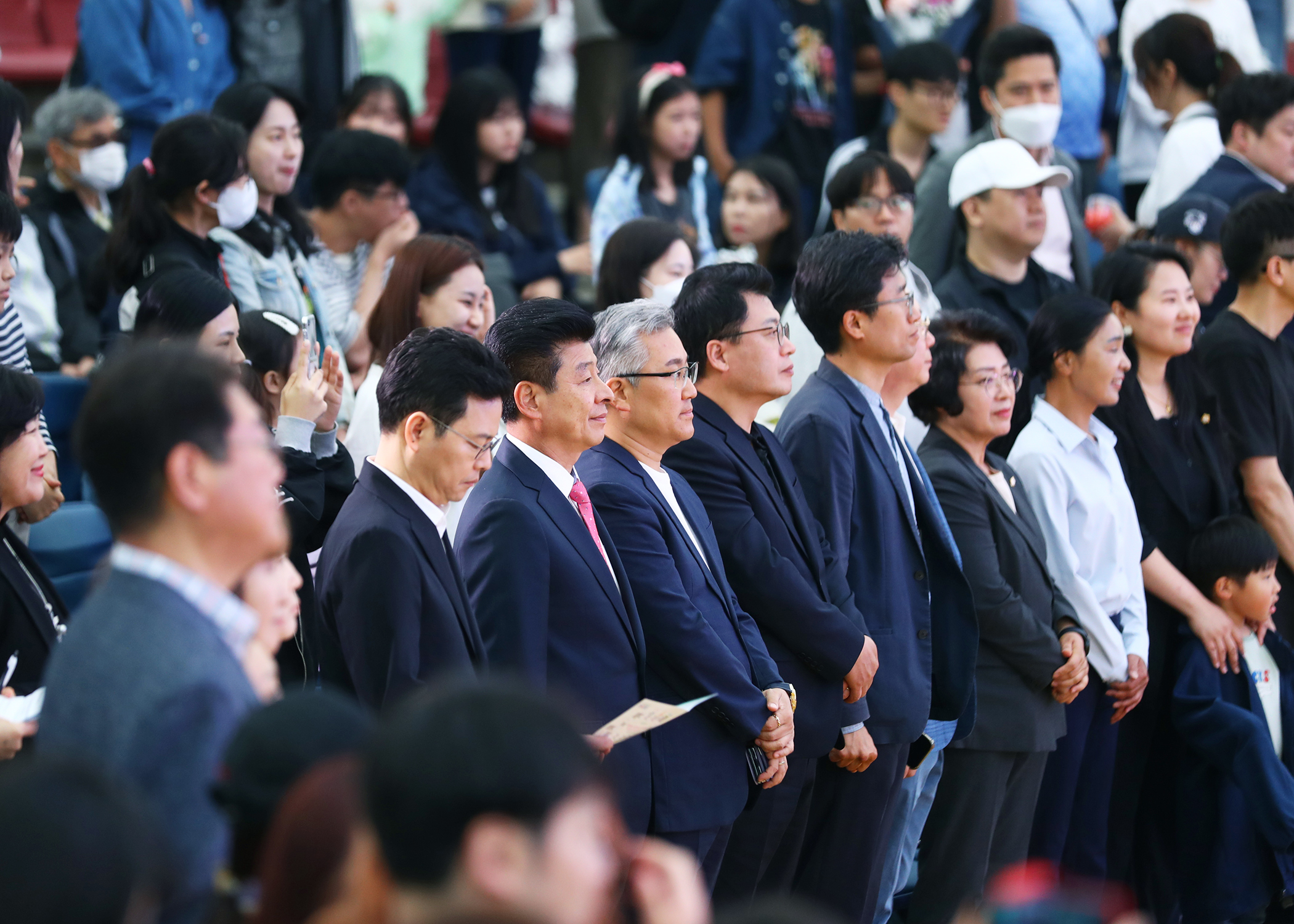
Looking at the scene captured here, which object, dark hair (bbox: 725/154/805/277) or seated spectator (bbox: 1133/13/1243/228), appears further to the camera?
seated spectator (bbox: 1133/13/1243/228)

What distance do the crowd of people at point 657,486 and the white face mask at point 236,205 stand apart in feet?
0.05

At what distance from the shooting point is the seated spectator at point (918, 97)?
19.3ft

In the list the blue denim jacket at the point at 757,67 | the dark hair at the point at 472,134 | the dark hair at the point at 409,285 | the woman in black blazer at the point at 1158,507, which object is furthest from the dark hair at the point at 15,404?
the blue denim jacket at the point at 757,67

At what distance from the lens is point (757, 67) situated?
264 inches

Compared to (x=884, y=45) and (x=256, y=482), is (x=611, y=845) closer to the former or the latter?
(x=256, y=482)

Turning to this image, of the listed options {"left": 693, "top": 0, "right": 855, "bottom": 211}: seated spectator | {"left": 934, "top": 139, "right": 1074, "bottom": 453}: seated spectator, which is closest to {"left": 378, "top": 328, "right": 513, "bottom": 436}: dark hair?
{"left": 934, "top": 139, "right": 1074, "bottom": 453}: seated spectator

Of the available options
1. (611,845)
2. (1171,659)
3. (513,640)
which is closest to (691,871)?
(611,845)

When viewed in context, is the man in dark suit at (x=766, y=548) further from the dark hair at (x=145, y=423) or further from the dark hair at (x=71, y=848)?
the dark hair at (x=71, y=848)

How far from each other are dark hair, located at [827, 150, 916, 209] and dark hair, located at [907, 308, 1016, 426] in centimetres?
94

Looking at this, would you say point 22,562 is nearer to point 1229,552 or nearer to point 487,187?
point 487,187

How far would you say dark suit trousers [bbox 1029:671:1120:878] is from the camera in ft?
14.0

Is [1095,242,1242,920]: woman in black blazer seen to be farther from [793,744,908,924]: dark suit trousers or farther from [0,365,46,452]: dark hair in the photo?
[0,365,46,452]: dark hair

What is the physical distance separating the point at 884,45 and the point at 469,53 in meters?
1.99

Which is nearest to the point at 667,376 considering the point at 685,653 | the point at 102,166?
the point at 685,653
